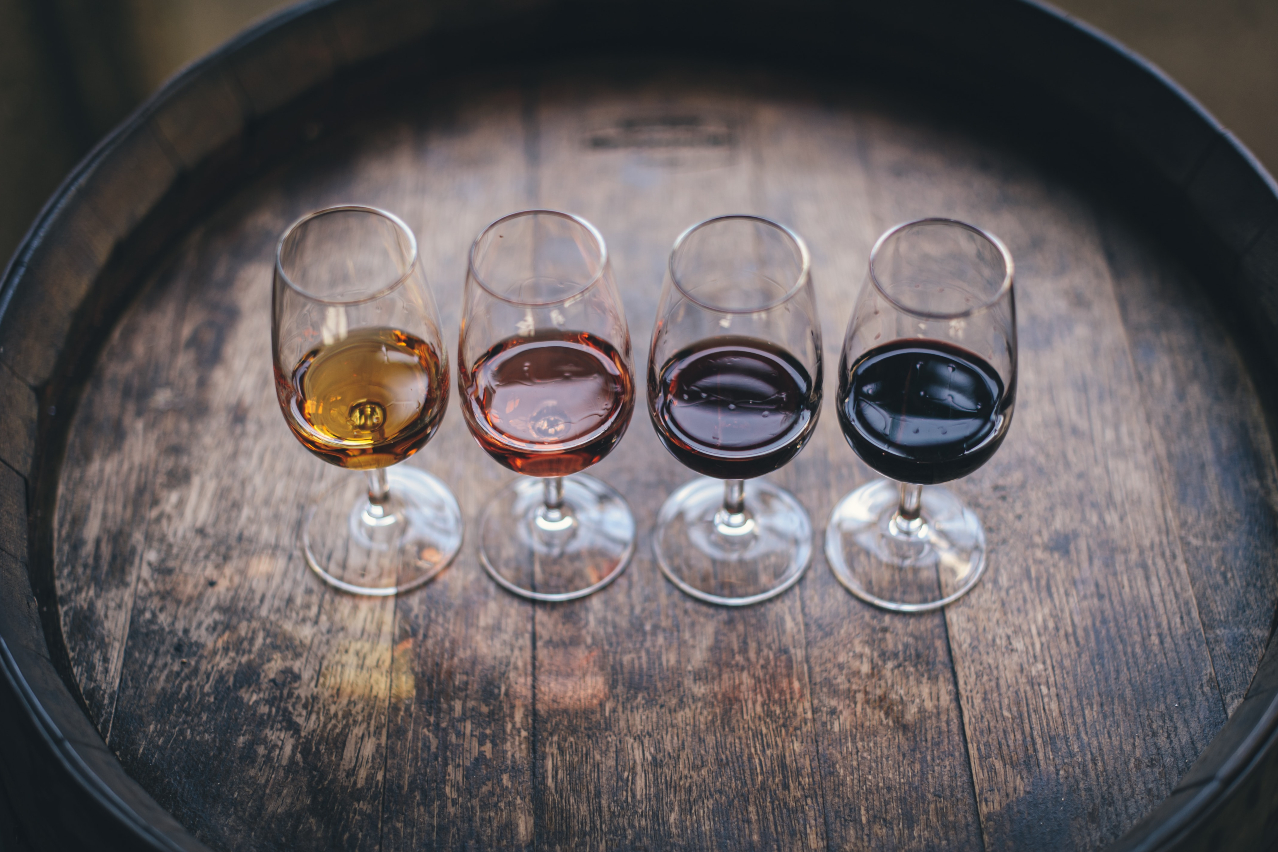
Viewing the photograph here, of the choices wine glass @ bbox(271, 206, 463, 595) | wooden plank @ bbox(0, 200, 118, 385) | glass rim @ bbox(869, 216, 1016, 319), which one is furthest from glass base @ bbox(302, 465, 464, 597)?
glass rim @ bbox(869, 216, 1016, 319)

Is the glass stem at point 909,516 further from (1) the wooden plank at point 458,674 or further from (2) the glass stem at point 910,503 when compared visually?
(1) the wooden plank at point 458,674

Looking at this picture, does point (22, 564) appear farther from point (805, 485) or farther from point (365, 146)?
point (805, 485)

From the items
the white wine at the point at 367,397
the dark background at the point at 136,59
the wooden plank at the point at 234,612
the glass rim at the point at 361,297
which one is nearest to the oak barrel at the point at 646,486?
the wooden plank at the point at 234,612

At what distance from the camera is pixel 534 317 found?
46.1 inches

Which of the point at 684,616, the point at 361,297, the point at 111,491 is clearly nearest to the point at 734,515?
the point at 684,616

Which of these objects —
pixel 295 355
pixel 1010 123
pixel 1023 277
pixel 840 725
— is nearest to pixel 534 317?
pixel 295 355

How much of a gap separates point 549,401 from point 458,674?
312mm

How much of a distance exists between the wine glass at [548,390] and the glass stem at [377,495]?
0.41ft

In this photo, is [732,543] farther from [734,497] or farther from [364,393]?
[364,393]

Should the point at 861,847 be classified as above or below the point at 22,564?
below

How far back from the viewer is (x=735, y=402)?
1128mm

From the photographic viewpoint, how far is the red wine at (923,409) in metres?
1.09

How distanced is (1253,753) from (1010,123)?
1001 millimetres

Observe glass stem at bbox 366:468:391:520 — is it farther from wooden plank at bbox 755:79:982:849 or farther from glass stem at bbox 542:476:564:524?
wooden plank at bbox 755:79:982:849
